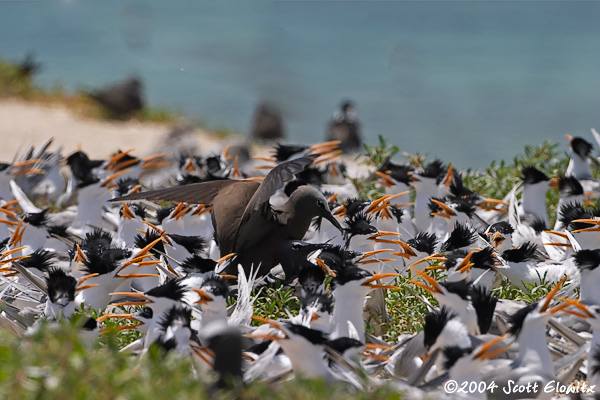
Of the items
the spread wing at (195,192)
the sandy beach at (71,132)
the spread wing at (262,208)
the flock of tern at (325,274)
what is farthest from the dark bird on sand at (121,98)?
the spread wing at (262,208)

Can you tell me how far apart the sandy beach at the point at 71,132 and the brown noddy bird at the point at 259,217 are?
5.75 metres

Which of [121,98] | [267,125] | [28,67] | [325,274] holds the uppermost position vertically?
[325,274]

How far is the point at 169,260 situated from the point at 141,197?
364mm

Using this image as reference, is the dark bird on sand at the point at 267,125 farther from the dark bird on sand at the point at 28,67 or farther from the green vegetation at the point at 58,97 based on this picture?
the dark bird on sand at the point at 28,67

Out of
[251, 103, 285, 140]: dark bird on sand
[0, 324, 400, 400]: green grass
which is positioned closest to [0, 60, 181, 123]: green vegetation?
[251, 103, 285, 140]: dark bird on sand

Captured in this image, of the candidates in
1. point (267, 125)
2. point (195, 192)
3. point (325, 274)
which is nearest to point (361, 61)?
point (267, 125)

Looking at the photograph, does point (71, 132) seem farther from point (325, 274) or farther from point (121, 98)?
point (325, 274)

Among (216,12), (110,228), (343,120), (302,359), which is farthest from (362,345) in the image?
(216,12)

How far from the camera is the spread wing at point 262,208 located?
3947 mm

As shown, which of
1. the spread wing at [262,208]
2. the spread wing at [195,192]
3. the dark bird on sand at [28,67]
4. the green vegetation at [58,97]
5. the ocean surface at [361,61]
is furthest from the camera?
the ocean surface at [361,61]

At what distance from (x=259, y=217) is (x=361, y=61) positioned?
20492 mm

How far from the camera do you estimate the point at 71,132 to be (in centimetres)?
1170

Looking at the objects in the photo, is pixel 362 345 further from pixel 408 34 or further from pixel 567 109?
pixel 408 34

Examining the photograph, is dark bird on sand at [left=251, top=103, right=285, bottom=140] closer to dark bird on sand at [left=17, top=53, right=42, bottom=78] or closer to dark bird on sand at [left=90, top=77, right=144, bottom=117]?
dark bird on sand at [left=90, top=77, right=144, bottom=117]
